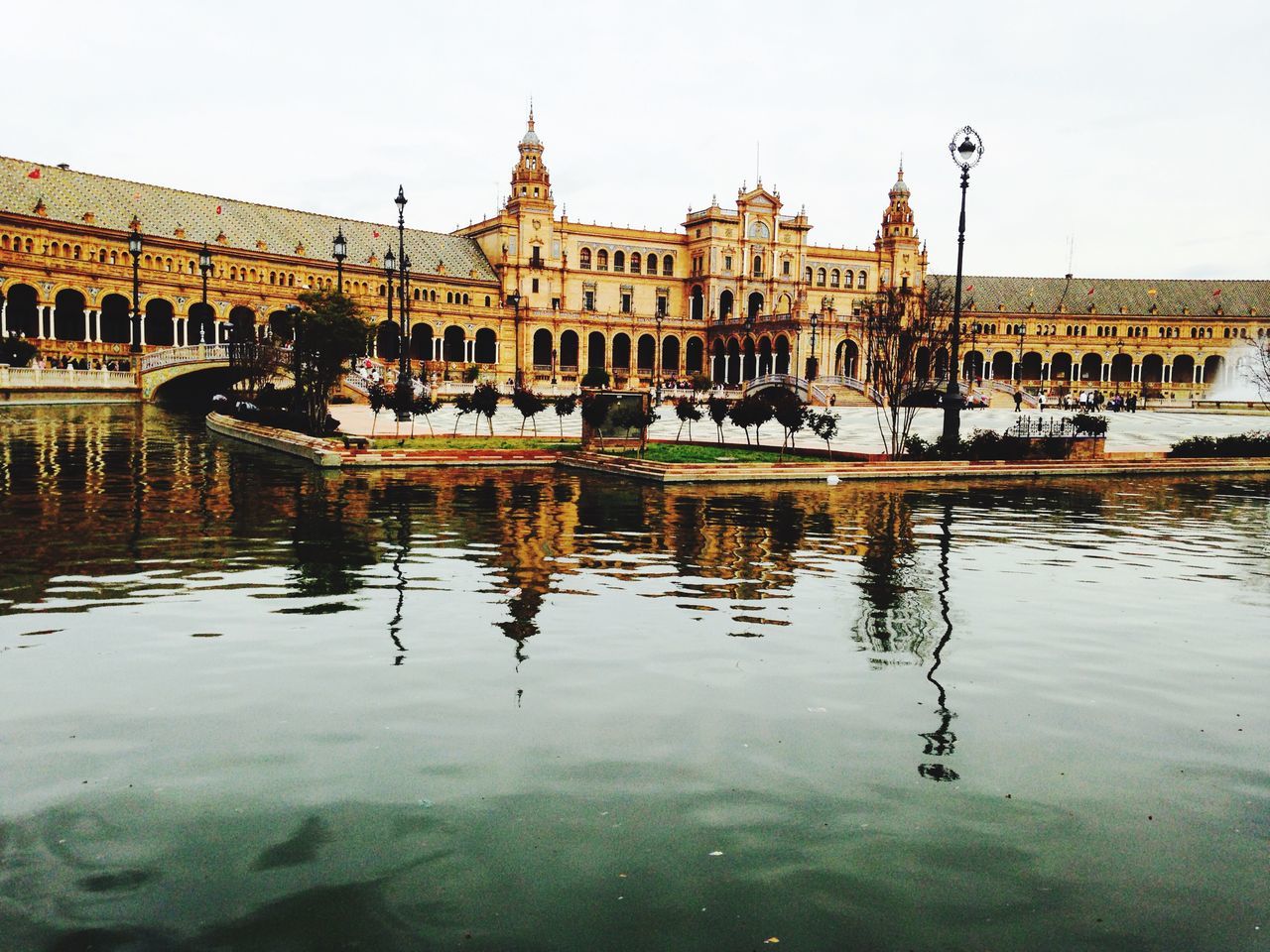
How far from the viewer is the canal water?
4.45 m

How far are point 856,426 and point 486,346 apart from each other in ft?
174

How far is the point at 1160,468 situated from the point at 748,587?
21.6 m

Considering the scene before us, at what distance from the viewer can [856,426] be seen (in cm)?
4591

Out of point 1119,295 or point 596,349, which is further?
point 1119,295

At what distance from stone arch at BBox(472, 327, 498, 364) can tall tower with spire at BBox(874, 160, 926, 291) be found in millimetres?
43607

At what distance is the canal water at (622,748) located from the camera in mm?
4445

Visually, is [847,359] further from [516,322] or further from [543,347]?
[516,322]

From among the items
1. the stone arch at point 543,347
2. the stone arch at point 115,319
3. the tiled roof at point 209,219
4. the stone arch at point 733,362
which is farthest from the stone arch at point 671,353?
the stone arch at point 115,319

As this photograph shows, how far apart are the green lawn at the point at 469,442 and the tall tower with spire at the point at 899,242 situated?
285ft

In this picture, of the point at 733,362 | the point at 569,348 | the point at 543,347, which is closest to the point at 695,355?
the point at 733,362

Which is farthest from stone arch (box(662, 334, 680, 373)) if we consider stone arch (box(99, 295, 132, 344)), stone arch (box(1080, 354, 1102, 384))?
stone arch (box(99, 295, 132, 344))

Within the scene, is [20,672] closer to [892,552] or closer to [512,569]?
[512,569]

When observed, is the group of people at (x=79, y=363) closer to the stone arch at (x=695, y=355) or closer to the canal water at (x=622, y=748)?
the canal water at (x=622, y=748)

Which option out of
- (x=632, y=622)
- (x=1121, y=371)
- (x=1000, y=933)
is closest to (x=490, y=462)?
(x=632, y=622)
